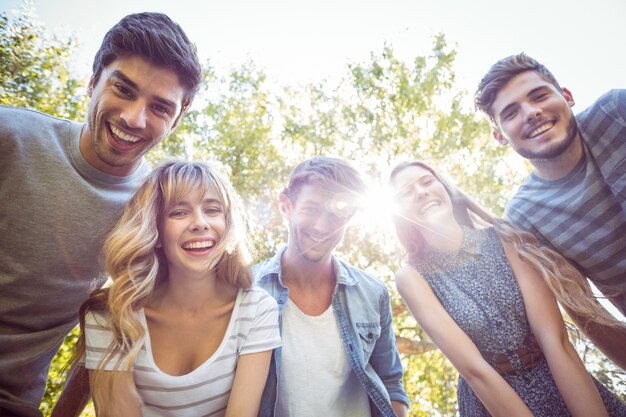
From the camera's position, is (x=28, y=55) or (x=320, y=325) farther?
(x=28, y=55)

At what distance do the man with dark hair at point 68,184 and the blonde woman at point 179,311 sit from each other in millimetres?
268

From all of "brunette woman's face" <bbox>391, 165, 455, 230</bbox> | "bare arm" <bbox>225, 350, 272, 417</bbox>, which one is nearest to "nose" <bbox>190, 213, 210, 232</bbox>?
"bare arm" <bbox>225, 350, 272, 417</bbox>

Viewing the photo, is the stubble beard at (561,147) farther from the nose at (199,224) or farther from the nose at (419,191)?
the nose at (199,224)

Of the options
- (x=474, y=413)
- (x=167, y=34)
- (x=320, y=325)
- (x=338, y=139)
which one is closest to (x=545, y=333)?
(x=474, y=413)

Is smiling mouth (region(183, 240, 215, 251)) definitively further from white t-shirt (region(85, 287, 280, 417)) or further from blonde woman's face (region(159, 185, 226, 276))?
white t-shirt (region(85, 287, 280, 417))

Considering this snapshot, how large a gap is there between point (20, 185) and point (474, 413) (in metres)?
3.61

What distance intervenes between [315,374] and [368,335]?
63 centimetres

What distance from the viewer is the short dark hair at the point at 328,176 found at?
126 inches

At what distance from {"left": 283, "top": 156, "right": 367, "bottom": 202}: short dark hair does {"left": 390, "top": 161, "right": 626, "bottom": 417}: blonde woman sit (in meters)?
0.47

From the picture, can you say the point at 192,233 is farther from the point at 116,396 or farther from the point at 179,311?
the point at 116,396

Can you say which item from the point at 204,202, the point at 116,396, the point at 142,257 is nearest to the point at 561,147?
the point at 204,202

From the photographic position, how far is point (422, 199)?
9.68 ft

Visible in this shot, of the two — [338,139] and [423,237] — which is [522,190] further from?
[338,139]

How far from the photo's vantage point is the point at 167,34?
2490 millimetres
